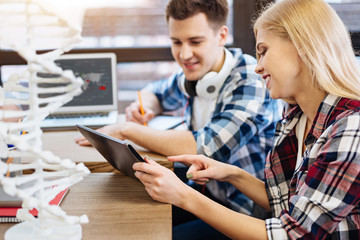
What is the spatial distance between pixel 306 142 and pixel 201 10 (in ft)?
2.64

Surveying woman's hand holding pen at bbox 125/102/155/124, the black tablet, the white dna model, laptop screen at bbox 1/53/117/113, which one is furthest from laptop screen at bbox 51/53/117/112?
the white dna model

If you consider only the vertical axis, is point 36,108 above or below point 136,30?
below

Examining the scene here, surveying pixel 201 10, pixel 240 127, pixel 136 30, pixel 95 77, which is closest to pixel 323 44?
pixel 240 127

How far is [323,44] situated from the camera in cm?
100

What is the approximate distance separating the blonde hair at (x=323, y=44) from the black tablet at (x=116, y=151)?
478 millimetres

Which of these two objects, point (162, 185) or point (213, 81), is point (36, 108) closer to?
point (162, 185)

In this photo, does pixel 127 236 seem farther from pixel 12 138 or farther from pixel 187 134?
pixel 187 134

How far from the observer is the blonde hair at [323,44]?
982 mm

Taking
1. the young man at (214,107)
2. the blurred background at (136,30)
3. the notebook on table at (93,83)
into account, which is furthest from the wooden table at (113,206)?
the blurred background at (136,30)

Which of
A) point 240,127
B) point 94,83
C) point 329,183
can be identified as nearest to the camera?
point 329,183

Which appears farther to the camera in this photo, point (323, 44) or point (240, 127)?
point (240, 127)

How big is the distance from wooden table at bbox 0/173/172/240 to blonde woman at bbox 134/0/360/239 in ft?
0.17

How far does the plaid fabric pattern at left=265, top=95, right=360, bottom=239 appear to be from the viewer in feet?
2.82

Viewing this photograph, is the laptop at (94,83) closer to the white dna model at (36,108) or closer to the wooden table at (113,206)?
the wooden table at (113,206)
